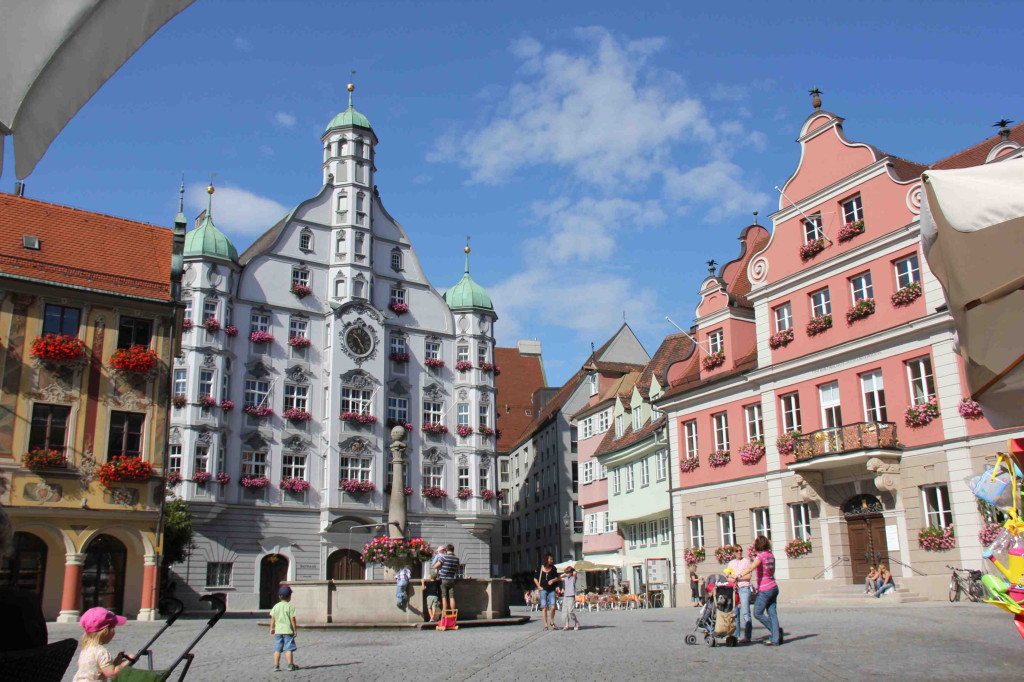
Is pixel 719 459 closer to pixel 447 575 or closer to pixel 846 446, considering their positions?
pixel 846 446

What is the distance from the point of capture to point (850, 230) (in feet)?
96.1

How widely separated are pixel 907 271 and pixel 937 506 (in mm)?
6950

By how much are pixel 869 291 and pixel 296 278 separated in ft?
101

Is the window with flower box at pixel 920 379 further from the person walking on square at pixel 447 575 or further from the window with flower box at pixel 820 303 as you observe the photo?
the person walking on square at pixel 447 575

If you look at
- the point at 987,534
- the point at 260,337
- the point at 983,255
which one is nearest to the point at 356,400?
the point at 260,337

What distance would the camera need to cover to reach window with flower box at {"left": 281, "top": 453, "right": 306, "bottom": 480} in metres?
46.1

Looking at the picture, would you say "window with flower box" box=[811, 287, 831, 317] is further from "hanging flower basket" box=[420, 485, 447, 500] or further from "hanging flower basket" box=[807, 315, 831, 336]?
"hanging flower basket" box=[420, 485, 447, 500]

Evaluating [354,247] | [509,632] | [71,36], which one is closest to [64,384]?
[509,632]

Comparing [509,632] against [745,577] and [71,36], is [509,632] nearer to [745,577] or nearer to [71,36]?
[745,577]

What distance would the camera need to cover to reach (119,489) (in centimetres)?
2941

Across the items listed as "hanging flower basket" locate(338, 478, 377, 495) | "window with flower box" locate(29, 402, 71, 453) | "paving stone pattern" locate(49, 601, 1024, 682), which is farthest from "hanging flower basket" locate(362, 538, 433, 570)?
"hanging flower basket" locate(338, 478, 377, 495)

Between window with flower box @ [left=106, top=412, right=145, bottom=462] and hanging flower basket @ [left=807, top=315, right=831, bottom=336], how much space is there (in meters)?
22.3

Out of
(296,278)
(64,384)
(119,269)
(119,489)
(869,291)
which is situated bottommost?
(119,489)

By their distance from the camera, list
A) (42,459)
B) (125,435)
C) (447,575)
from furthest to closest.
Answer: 1. (125,435)
2. (42,459)
3. (447,575)
